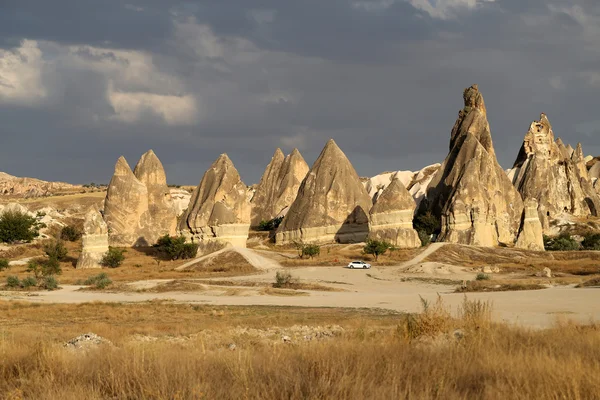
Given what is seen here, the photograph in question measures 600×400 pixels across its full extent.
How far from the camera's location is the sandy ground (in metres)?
14.6

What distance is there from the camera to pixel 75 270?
38.8 metres

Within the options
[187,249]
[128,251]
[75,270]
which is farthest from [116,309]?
[128,251]

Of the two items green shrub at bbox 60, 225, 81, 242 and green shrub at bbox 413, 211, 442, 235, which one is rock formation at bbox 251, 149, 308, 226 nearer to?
green shrub at bbox 60, 225, 81, 242

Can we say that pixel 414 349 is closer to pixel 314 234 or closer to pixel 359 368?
pixel 359 368

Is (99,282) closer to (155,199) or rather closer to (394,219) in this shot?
(394,219)

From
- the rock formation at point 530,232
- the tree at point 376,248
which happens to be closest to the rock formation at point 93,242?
the tree at point 376,248

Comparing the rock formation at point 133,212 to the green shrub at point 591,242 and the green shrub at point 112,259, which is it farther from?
the green shrub at point 591,242

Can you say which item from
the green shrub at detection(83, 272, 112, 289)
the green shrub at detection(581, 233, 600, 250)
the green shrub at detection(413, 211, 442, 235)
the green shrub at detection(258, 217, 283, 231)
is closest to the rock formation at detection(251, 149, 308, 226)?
the green shrub at detection(258, 217, 283, 231)

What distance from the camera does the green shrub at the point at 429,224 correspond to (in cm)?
5165

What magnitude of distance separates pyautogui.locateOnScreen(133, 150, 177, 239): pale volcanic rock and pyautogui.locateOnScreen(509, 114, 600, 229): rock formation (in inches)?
1283

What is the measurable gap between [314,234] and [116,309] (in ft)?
99.0

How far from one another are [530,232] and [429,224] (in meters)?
7.05

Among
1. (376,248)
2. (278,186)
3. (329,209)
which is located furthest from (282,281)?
(278,186)

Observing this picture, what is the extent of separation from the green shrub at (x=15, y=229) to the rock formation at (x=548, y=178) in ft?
139
